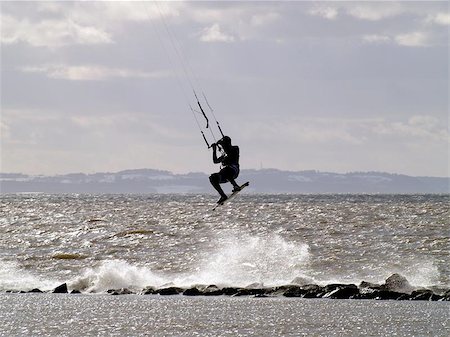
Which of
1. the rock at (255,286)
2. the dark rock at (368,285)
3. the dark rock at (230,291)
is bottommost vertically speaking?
the dark rock at (230,291)

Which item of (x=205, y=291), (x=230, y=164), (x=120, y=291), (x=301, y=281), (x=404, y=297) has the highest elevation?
(x=230, y=164)

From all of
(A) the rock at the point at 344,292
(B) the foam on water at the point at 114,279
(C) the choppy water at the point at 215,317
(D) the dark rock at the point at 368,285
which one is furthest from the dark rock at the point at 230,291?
(D) the dark rock at the point at 368,285

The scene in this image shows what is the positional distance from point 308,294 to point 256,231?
27.4 metres

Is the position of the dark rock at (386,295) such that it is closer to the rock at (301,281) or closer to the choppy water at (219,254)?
the choppy water at (219,254)

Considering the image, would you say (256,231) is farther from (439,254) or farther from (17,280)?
(17,280)

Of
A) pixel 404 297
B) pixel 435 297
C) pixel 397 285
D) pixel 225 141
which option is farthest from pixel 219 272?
pixel 435 297

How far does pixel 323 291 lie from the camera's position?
98.7 ft

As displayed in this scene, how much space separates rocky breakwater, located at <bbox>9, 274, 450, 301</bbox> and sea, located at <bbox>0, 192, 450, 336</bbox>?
0.80m

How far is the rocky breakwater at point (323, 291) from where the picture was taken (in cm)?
2923

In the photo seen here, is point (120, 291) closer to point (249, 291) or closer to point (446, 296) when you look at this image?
point (249, 291)

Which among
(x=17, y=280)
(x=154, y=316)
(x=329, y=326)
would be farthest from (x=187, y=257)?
(x=329, y=326)

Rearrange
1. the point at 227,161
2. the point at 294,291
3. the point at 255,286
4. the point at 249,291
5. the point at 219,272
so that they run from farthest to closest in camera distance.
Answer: the point at 219,272 < the point at 255,286 < the point at 249,291 < the point at 294,291 < the point at 227,161

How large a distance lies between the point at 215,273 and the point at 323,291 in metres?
6.84

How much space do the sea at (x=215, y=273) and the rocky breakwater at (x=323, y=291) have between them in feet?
2.63
